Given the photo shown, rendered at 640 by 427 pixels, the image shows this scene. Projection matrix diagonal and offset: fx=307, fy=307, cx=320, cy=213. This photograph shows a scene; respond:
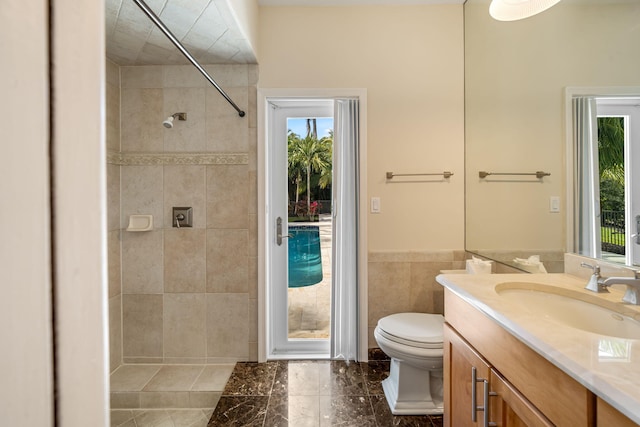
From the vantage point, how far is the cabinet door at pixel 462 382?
1.07 meters

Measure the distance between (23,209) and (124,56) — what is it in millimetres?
2444

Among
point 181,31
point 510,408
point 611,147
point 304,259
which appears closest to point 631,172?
point 611,147

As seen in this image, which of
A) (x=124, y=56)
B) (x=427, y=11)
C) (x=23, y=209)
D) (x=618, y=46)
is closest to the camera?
(x=23, y=209)

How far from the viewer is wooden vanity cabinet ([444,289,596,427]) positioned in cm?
73

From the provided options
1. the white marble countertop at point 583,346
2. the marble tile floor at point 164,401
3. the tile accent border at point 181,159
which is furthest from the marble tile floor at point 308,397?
the tile accent border at point 181,159

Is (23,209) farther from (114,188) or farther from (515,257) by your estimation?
(114,188)

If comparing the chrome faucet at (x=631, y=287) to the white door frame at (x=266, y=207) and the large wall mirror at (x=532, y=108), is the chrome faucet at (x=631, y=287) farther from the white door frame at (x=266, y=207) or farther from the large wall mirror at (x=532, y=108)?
the white door frame at (x=266, y=207)

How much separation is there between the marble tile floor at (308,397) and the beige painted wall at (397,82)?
89 centimetres

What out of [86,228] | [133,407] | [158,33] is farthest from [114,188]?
[86,228]

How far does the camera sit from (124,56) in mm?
2043

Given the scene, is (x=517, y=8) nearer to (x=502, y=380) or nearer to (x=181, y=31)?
(x=502, y=380)

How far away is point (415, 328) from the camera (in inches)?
69.2

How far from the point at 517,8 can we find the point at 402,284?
5.47 ft

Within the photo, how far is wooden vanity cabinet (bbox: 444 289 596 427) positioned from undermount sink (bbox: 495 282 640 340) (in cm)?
16
